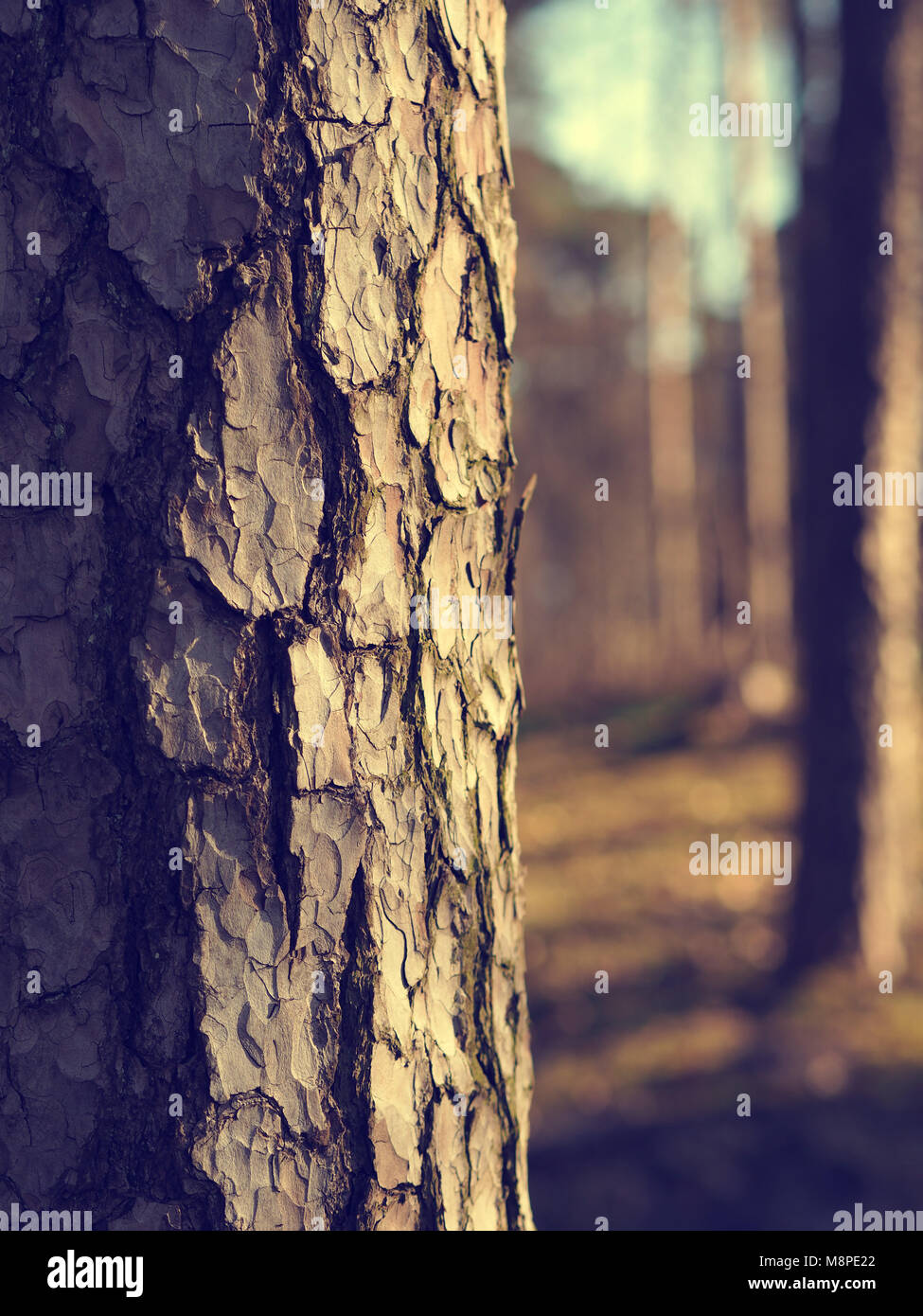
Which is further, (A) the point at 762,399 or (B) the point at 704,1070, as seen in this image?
(A) the point at 762,399

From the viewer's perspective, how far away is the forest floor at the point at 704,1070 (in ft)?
11.6

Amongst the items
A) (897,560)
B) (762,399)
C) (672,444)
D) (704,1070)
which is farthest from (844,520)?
(672,444)

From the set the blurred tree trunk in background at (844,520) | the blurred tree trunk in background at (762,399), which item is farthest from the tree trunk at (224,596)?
the blurred tree trunk in background at (762,399)

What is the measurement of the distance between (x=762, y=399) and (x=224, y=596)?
1583 centimetres

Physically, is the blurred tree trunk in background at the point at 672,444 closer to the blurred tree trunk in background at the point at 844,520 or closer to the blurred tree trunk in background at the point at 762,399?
the blurred tree trunk in background at the point at 762,399

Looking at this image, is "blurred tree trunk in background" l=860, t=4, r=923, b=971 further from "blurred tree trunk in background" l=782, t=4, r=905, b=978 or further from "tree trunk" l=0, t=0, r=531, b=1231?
"tree trunk" l=0, t=0, r=531, b=1231

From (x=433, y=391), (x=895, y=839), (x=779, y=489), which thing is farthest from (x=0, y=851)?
(x=779, y=489)

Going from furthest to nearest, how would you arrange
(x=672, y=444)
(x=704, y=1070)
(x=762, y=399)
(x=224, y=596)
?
(x=672, y=444) → (x=762, y=399) → (x=704, y=1070) → (x=224, y=596)

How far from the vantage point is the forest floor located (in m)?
3.53

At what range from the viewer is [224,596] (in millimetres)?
1104

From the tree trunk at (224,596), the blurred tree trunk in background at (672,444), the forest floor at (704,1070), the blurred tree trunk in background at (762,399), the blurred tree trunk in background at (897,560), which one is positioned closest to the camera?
the tree trunk at (224,596)

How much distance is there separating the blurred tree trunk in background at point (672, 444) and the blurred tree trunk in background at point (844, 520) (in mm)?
13811

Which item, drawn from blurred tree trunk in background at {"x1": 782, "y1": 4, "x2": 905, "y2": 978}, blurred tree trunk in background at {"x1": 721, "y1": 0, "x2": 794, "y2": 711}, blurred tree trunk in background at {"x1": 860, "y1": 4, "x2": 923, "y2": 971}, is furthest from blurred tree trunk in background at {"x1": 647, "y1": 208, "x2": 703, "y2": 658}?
blurred tree trunk in background at {"x1": 860, "y1": 4, "x2": 923, "y2": 971}

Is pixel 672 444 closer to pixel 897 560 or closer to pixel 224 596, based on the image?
pixel 897 560
